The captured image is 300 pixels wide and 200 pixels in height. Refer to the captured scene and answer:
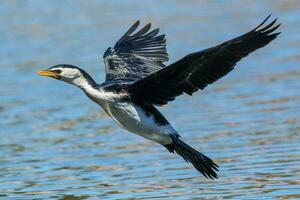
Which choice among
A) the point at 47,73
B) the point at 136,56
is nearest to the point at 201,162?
the point at 47,73

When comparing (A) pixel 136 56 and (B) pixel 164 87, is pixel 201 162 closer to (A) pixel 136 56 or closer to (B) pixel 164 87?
(B) pixel 164 87

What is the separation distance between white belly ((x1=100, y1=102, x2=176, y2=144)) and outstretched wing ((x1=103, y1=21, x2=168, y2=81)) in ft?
4.12

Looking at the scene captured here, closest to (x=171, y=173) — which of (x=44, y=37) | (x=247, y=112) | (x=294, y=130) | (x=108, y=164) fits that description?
(x=108, y=164)

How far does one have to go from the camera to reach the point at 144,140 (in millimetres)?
14023

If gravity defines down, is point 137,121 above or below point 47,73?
below

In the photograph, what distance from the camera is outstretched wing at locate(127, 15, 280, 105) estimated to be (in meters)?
9.38

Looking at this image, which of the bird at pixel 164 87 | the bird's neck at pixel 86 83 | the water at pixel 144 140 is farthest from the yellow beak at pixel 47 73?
the water at pixel 144 140

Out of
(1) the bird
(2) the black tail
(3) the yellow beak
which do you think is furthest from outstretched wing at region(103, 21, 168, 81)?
(2) the black tail

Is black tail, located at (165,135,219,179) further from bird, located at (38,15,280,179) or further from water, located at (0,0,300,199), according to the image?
water, located at (0,0,300,199)

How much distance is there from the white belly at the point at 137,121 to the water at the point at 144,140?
0.73m

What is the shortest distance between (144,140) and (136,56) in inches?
82.1

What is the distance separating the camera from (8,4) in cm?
2922

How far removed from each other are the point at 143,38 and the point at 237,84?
496 centimetres

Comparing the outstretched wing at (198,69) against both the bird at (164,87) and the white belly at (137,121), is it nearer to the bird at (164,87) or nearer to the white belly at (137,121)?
the bird at (164,87)
